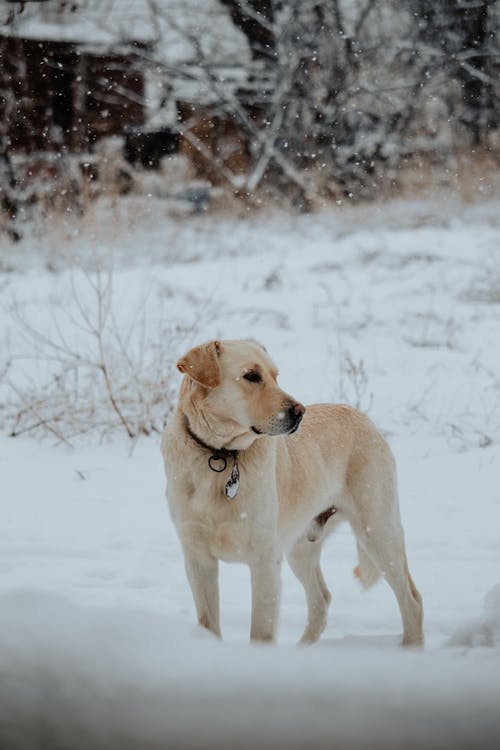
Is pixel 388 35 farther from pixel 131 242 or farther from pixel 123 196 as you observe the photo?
pixel 131 242

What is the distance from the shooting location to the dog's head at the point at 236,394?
2578 mm

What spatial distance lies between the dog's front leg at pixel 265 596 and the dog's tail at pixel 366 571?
602 millimetres

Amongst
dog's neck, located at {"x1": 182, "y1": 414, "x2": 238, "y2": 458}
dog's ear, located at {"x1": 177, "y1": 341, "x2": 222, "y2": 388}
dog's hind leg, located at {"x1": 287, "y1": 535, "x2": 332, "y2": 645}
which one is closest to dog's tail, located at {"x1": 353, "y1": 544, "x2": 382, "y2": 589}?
dog's hind leg, located at {"x1": 287, "y1": 535, "x2": 332, "y2": 645}

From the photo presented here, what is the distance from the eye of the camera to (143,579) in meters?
3.60

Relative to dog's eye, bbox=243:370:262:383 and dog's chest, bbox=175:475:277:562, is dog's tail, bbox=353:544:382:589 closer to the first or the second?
dog's chest, bbox=175:475:277:562

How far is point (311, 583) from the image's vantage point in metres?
3.22

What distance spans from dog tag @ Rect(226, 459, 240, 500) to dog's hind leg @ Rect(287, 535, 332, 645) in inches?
31.0

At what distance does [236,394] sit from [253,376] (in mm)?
94

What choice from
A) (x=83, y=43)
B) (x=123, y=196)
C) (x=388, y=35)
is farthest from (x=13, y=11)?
(x=388, y=35)

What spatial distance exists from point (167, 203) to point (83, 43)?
131 inches

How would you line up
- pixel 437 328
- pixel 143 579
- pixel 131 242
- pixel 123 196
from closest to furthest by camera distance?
pixel 143 579 → pixel 437 328 → pixel 131 242 → pixel 123 196

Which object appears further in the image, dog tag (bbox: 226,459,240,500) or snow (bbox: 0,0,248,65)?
snow (bbox: 0,0,248,65)

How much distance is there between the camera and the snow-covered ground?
1.34 feet

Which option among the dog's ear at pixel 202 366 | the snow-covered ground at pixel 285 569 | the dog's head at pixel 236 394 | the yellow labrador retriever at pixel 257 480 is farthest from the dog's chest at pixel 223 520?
the snow-covered ground at pixel 285 569
